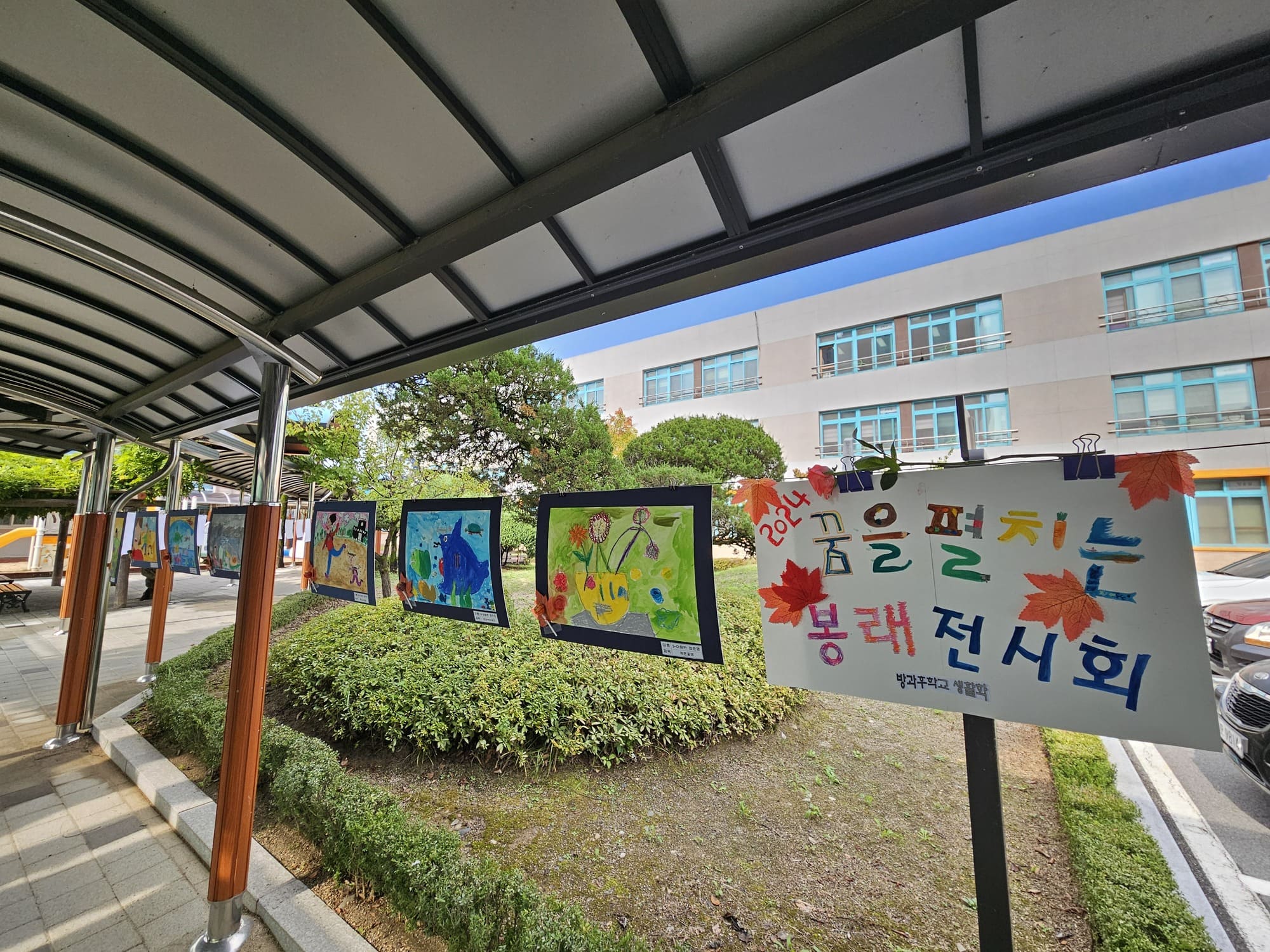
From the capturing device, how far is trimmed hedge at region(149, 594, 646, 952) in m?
2.04

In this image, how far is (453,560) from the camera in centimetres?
305

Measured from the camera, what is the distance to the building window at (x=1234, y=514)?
9000 mm

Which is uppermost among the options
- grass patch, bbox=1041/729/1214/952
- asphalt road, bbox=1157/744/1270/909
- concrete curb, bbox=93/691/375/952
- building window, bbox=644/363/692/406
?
building window, bbox=644/363/692/406

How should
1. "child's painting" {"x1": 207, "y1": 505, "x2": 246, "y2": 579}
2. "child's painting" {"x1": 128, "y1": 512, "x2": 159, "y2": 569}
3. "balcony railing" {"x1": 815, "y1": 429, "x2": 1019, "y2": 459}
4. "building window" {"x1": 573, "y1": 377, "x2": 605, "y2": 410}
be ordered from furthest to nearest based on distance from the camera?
"building window" {"x1": 573, "y1": 377, "x2": 605, "y2": 410} → "balcony railing" {"x1": 815, "y1": 429, "x2": 1019, "y2": 459} → "child's painting" {"x1": 128, "y1": 512, "x2": 159, "y2": 569} → "child's painting" {"x1": 207, "y1": 505, "x2": 246, "y2": 579}

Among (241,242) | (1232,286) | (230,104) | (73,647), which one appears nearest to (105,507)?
(73,647)

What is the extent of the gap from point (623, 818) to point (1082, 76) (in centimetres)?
413

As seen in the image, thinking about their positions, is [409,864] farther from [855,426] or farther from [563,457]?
[855,426]

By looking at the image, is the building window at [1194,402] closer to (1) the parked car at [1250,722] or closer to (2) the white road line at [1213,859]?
(1) the parked car at [1250,722]

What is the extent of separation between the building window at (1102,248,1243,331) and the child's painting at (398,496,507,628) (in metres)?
14.4

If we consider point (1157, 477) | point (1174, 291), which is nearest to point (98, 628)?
point (1157, 477)

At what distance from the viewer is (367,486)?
8992mm

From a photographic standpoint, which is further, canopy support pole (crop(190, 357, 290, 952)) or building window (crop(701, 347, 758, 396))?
building window (crop(701, 347, 758, 396))

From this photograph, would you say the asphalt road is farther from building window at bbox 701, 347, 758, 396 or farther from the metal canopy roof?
building window at bbox 701, 347, 758, 396

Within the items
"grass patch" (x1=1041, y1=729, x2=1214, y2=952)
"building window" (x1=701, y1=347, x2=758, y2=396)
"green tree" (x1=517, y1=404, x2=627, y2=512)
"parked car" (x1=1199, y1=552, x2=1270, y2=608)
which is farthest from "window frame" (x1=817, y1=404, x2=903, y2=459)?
"grass patch" (x1=1041, y1=729, x2=1214, y2=952)
